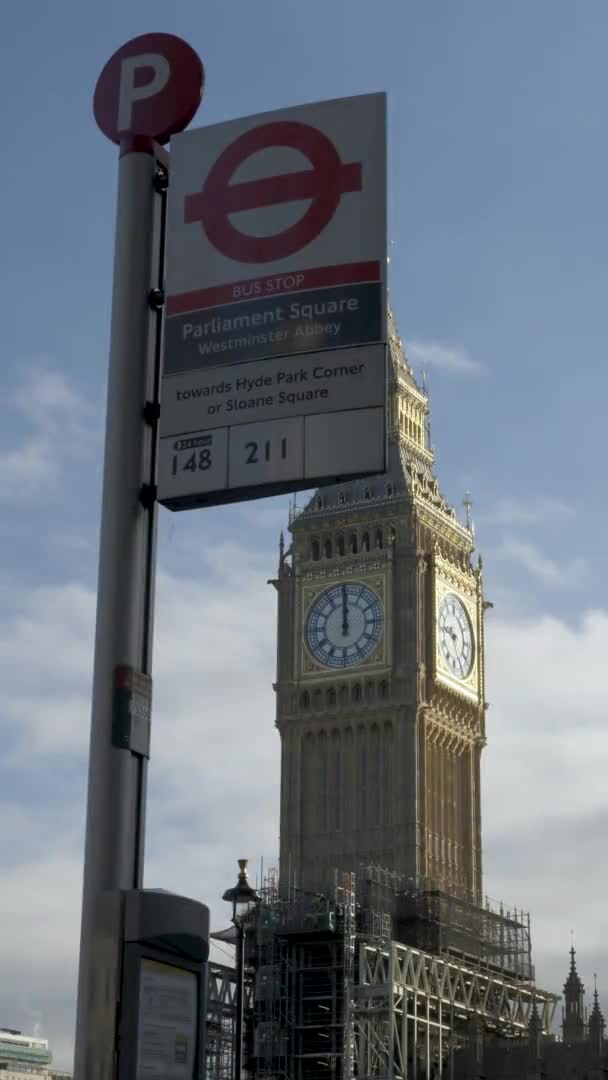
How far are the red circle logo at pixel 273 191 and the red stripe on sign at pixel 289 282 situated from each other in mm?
190

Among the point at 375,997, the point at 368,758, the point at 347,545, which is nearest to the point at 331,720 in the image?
the point at 368,758

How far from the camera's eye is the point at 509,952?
10012 centimetres

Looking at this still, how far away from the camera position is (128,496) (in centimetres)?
1452

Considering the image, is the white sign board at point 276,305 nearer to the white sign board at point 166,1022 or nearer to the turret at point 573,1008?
the white sign board at point 166,1022

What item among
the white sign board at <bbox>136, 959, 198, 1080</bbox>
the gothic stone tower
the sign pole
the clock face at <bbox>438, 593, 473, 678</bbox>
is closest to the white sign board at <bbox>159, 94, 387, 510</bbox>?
the sign pole

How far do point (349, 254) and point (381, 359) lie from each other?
0.88 m

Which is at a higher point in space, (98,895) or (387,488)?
(387,488)

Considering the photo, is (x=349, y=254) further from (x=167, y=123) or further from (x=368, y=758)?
(x=368, y=758)

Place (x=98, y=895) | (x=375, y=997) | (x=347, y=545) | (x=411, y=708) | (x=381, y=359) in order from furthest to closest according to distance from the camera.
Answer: (x=347, y=545) < (x=411, y=708) < (x=375, y=997) < (x=381, y=359) < (x=98, y=895)

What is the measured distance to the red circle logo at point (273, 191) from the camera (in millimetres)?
15070

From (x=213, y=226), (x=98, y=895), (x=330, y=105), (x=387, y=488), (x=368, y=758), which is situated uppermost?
(x=387, y=488)

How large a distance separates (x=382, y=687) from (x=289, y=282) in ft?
283

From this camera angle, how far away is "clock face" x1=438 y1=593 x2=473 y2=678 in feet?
340

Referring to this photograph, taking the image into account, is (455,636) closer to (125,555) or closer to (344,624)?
(344,624)
